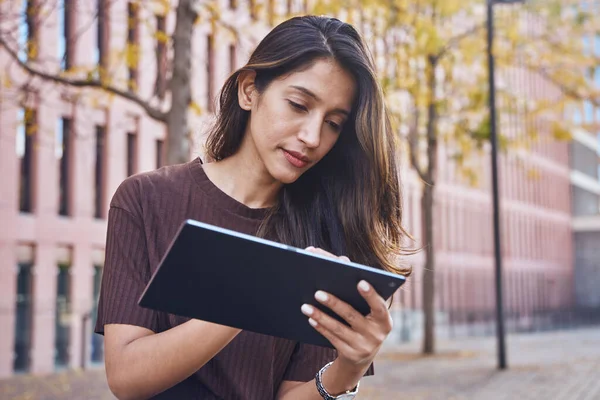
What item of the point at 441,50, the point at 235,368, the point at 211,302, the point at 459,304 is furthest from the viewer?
the point at 459,304

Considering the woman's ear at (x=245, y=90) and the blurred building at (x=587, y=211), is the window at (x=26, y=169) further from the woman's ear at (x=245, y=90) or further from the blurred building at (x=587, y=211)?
the blurred building at (x=587, y=211)

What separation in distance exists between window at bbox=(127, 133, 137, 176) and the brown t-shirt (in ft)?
86.3

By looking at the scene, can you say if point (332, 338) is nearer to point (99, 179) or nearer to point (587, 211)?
point (99, 179)

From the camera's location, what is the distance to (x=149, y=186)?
2586mm

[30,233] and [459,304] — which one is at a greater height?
[30,233]

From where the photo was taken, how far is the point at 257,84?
2.77 m

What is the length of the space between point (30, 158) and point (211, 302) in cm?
2366

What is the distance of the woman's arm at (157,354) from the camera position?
2234mm

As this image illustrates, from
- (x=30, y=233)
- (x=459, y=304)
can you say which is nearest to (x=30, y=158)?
(x=30, y=233)

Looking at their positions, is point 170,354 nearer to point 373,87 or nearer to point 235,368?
point 235,368

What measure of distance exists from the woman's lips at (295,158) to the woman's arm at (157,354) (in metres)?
0.56

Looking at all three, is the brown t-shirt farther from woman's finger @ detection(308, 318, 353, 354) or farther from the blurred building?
the blurred building

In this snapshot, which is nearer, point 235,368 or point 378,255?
point 235,368

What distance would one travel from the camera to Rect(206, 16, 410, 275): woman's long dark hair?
8.87 ft
